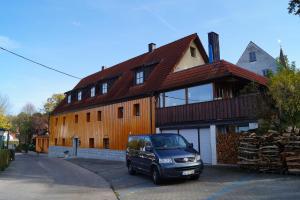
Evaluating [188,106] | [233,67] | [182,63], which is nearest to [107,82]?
[182,63]

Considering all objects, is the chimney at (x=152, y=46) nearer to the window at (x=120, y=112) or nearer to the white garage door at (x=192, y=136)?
the window at (x=120, y=112)

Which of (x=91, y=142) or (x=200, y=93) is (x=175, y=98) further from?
(x=91, y=142)

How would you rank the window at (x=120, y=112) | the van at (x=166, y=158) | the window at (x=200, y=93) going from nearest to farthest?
the van at (x=166, y=158)
the window at (x=200, y=93)
the window at (x=120, y=112)

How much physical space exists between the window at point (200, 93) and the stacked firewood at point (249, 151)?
4.57 m

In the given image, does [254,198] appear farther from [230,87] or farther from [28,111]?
[28,111]

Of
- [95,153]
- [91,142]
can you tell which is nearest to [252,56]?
[91,142]

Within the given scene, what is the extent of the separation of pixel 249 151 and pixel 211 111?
4607 millimetres

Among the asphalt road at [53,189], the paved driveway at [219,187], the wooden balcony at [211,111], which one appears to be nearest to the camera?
the paved driveway at [219,187]

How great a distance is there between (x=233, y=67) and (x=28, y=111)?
239 ft

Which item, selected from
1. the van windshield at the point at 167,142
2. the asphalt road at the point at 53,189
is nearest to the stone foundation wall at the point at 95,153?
the asphalt road at the point at 53,189

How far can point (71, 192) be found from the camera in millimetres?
11938

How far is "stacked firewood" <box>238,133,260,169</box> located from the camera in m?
14.3

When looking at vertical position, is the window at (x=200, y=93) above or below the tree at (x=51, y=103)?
below

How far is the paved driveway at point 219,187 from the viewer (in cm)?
960
